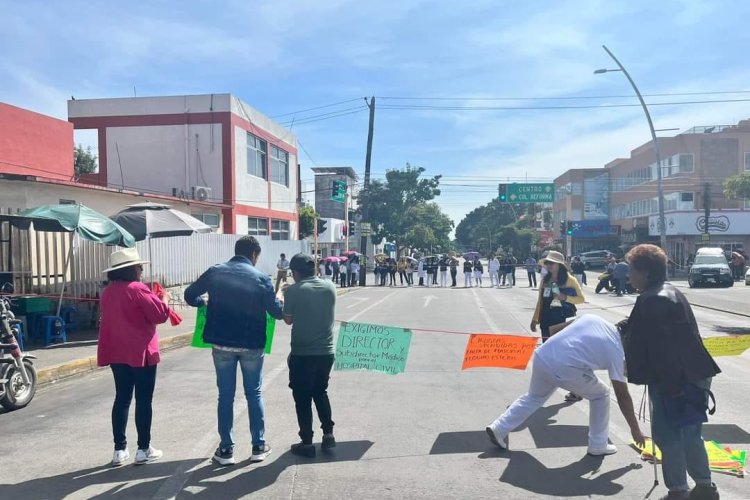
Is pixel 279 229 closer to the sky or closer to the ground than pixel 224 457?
closer to the sky

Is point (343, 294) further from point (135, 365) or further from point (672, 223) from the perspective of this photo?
→ point (672, 223)

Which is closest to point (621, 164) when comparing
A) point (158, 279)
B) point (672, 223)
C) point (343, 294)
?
point (672, 223)

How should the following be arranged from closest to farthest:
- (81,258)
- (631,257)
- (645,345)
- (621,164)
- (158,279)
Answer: (645,345) → (631,257) → (81,258) → (158,279) → (621,164)

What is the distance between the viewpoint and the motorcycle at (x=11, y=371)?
23.0 ft

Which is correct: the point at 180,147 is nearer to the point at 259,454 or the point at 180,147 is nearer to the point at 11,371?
the point at 11,371

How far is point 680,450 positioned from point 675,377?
20.5 inches

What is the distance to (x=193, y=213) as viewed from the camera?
24.1 metres

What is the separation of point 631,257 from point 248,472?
3.41 m

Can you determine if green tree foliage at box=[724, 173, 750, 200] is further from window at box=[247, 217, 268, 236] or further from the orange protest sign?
the orange protest sign

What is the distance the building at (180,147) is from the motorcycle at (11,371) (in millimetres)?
19386

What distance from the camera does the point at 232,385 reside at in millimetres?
5258

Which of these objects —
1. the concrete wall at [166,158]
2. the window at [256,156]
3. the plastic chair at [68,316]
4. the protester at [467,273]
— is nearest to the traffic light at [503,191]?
the protester at [467,273]

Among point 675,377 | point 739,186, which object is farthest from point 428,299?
point 739,186

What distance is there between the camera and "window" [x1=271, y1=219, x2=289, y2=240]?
33875 mm
